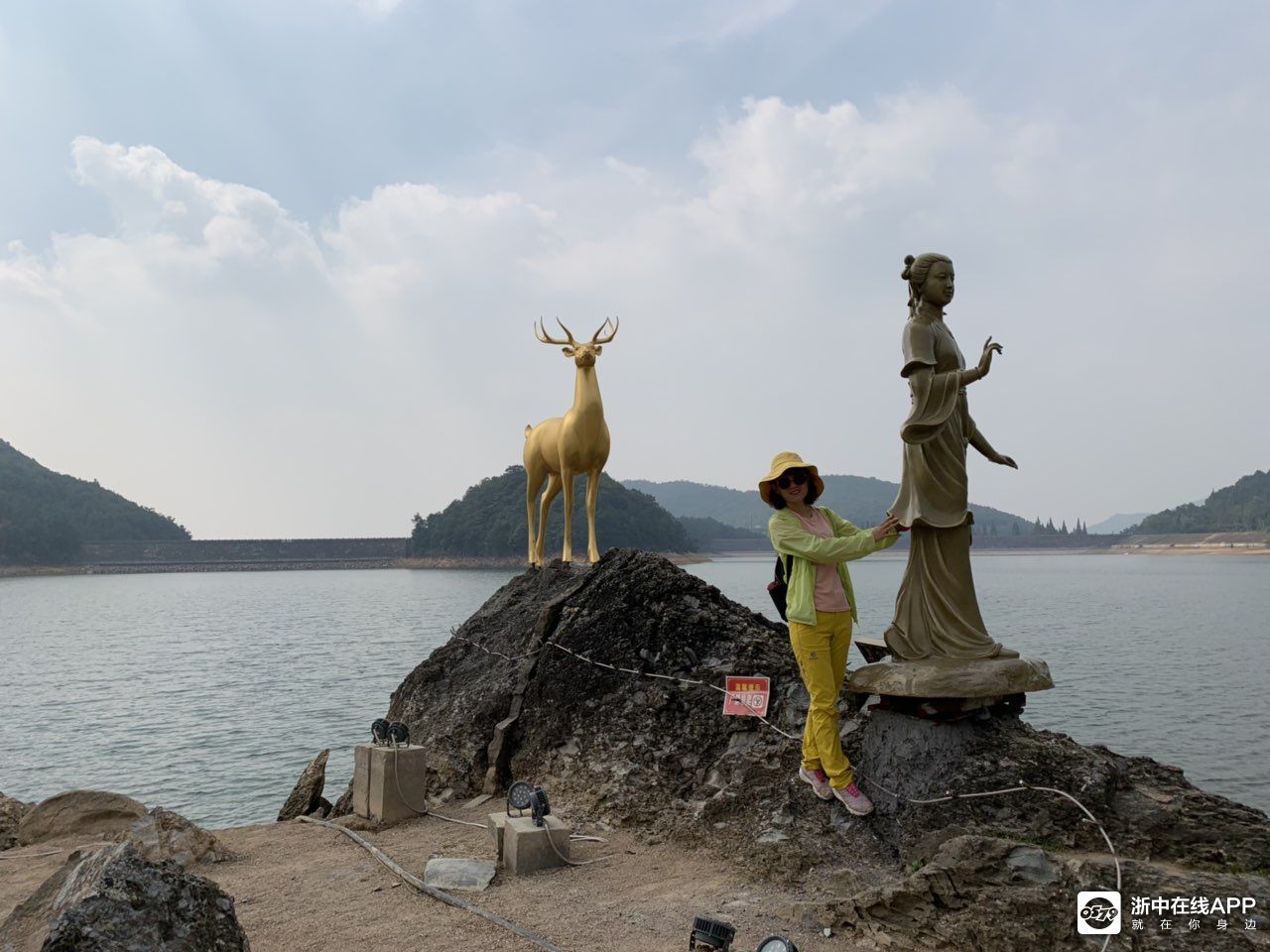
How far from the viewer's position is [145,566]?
103 m

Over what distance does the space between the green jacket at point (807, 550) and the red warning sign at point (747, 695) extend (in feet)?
4.57

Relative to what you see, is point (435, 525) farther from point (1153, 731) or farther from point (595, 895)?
point (595, 895)

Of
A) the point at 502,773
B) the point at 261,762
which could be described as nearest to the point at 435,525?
the point at 261,762

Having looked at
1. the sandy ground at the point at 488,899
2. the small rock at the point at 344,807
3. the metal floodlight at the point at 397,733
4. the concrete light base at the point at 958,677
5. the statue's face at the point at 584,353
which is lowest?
the small rock at the point at 344,807

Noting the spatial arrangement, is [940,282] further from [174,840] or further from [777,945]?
[174,840]

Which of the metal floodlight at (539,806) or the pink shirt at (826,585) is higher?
the pink shirt at (826,585)

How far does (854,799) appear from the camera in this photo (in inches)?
241

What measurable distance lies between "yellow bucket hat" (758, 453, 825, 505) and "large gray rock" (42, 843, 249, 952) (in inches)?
154

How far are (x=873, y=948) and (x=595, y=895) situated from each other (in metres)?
1.93

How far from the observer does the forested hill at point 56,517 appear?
92.2m

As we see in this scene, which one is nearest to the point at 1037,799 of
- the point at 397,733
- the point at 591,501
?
the point at 397,733

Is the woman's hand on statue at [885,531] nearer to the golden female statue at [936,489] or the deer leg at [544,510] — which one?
the golden female statue at [936,489]

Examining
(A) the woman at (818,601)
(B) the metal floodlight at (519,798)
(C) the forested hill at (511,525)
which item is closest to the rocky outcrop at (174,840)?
(B) the metal floodlight at (519,798)

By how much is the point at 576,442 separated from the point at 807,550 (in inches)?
242
